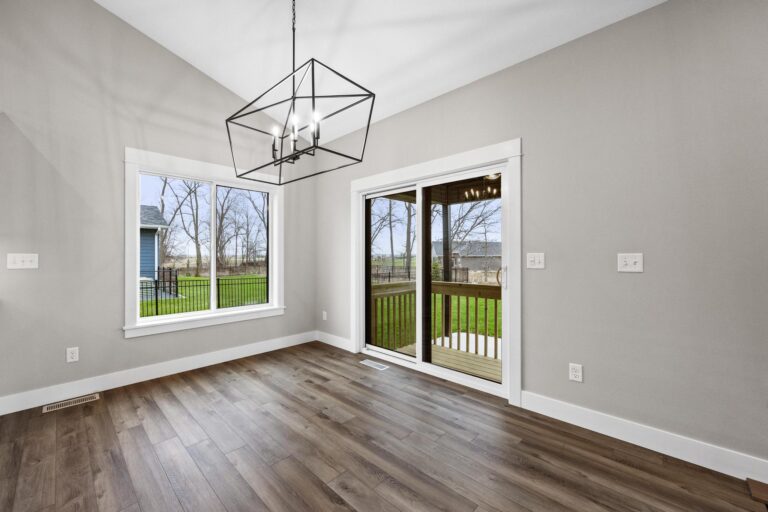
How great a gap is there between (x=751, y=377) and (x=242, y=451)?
3023 millimetres

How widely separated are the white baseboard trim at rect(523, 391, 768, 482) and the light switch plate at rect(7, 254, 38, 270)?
4142mm

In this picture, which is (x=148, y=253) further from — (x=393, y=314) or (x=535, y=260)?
(x=535, y=260)

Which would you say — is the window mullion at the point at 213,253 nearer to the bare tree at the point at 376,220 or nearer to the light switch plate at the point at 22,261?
the light switch plate at the point at 22,261

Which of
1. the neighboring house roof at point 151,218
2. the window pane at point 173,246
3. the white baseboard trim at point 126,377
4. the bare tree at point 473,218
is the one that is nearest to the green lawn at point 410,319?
the bare tree at point 473,218

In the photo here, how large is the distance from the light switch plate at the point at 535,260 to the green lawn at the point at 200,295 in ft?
10.5

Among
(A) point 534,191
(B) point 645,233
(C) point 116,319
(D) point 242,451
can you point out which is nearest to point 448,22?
(A) point 534,191

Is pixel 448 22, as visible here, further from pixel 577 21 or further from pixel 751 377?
pixel 751 377

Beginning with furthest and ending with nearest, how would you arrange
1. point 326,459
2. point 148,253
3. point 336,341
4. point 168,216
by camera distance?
point 336,341
point 168,216
point 148,253
point 326,459

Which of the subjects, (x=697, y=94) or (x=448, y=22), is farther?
(x=448, y=22)

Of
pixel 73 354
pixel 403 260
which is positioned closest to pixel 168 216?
pixel 73 354

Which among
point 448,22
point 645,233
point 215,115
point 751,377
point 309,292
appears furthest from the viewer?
point 309,292

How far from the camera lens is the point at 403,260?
3729 millimetres

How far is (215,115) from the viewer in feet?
12.1

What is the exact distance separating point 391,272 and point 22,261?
10.7ft
